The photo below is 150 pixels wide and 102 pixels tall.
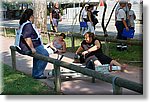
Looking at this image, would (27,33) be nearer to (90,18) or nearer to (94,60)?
(94,60)

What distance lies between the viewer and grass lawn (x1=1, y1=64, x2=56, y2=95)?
432 centimetres

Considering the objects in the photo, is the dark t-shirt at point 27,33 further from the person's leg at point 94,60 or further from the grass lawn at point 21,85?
the person's leg at point 94,60

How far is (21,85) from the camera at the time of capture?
4.78 metres

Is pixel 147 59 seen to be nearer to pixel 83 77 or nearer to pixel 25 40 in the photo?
pixel 83 77

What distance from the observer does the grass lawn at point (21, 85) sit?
432 centimetres

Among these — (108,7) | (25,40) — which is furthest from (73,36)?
(25,40)

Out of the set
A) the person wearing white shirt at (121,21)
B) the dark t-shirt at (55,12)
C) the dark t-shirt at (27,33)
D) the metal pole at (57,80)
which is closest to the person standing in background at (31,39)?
the dark t-shirt at (27,33)

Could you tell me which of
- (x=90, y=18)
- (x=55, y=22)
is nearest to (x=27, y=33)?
(x=90, y=18)

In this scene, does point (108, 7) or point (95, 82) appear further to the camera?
point (108, 7)

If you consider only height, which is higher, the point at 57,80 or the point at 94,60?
the point at 94,60

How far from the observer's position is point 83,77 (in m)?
4.88

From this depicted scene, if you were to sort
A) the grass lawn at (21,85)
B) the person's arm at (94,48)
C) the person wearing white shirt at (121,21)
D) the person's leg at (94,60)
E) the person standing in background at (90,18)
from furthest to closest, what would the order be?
the person standing in background at (90,18), the person wearing white shirt at (121,21), the person's arm at (94,48), the person's leg at (94,60), the grass lawn at (21,85)

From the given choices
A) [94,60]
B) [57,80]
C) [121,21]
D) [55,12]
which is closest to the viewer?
[57,80]

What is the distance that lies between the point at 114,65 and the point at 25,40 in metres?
1.34
